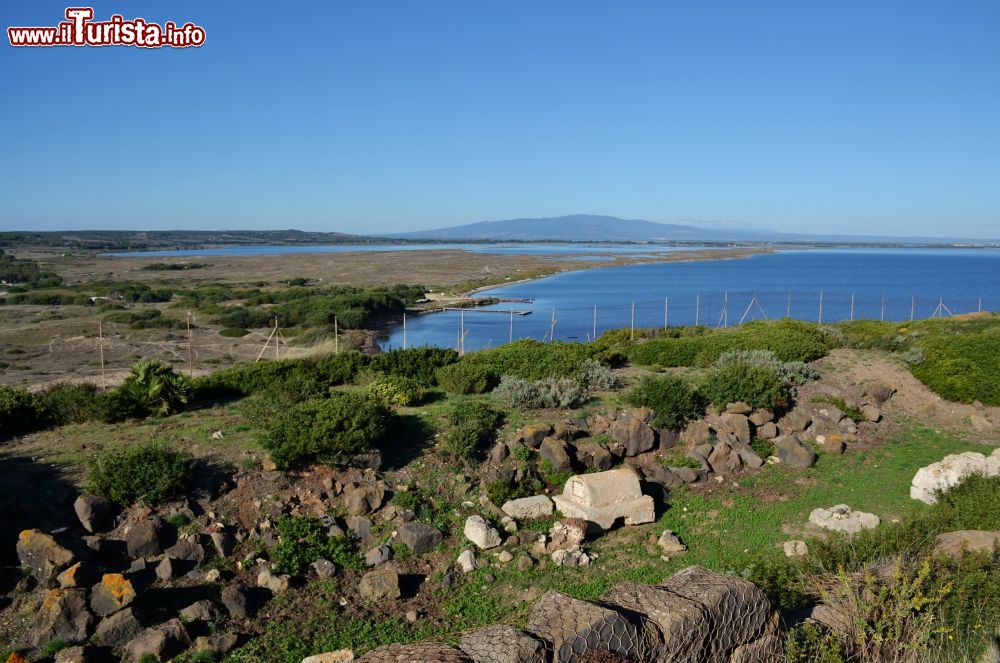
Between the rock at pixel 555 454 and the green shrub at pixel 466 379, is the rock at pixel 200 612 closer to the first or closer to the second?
the rock at pixel 555 454

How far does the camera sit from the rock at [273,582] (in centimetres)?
905

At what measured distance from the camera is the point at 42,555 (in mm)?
8805

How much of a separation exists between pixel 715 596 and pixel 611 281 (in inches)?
3367

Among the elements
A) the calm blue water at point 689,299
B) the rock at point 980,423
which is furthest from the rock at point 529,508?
the calm blue water at point 689,299

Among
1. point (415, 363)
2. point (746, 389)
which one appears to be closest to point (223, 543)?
point (415, 363)

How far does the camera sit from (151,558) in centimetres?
941

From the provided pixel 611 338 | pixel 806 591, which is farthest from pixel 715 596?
pixel 611 338

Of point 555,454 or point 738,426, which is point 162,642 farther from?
point 738,426

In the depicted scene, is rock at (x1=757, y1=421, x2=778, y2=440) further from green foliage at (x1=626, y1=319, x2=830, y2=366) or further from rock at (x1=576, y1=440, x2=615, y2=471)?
green foliage at (x1=626, y1=319, x2=830, y2=366)

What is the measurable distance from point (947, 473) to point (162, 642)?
12485mm

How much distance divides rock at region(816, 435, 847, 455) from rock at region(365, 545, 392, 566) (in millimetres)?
9618

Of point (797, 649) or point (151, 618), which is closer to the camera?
point (797, 649)

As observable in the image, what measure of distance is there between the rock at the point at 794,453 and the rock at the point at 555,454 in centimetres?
468

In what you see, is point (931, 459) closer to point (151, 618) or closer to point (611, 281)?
point (151, 618)
